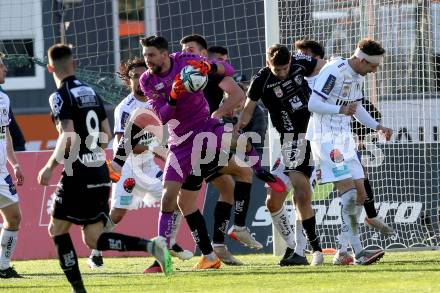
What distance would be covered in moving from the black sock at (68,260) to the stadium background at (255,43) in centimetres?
598

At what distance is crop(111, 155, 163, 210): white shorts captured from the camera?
1313cm

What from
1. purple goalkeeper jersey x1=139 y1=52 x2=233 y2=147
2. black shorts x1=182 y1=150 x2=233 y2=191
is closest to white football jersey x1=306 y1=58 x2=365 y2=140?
black shorts x1=182 y1=150 x2=233 y2=191

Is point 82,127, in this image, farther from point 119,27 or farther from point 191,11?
point 119,27

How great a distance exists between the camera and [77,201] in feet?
29.1

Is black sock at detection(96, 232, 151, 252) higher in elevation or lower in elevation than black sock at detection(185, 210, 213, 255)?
higher

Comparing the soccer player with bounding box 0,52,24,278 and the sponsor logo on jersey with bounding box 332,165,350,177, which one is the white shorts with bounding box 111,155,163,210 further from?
the sponsor logo on jersey with bounding box 332,165,350,177

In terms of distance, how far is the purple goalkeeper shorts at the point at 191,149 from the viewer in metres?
10.8

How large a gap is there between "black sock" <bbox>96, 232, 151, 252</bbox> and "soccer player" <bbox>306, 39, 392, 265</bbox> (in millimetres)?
2786

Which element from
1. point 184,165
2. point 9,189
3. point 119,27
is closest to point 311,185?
point 184,165

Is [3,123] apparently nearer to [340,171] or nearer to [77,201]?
[77,201]

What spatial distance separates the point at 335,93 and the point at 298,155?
2.91 ft

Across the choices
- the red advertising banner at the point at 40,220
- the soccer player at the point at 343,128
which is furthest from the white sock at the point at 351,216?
the red advertising banner at the point at 40,220

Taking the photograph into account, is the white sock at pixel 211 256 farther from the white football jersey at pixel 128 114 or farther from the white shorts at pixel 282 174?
the white football jersey at pixel 128 114

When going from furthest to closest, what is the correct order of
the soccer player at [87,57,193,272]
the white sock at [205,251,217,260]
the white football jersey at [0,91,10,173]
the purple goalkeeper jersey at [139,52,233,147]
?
the soccer player at [87,57,193,272]
the white football jersey at [0,91,10,173]
the white sock at [205,251,217,260]
the purple goalkeeper jersey at [139,52,233,147]
